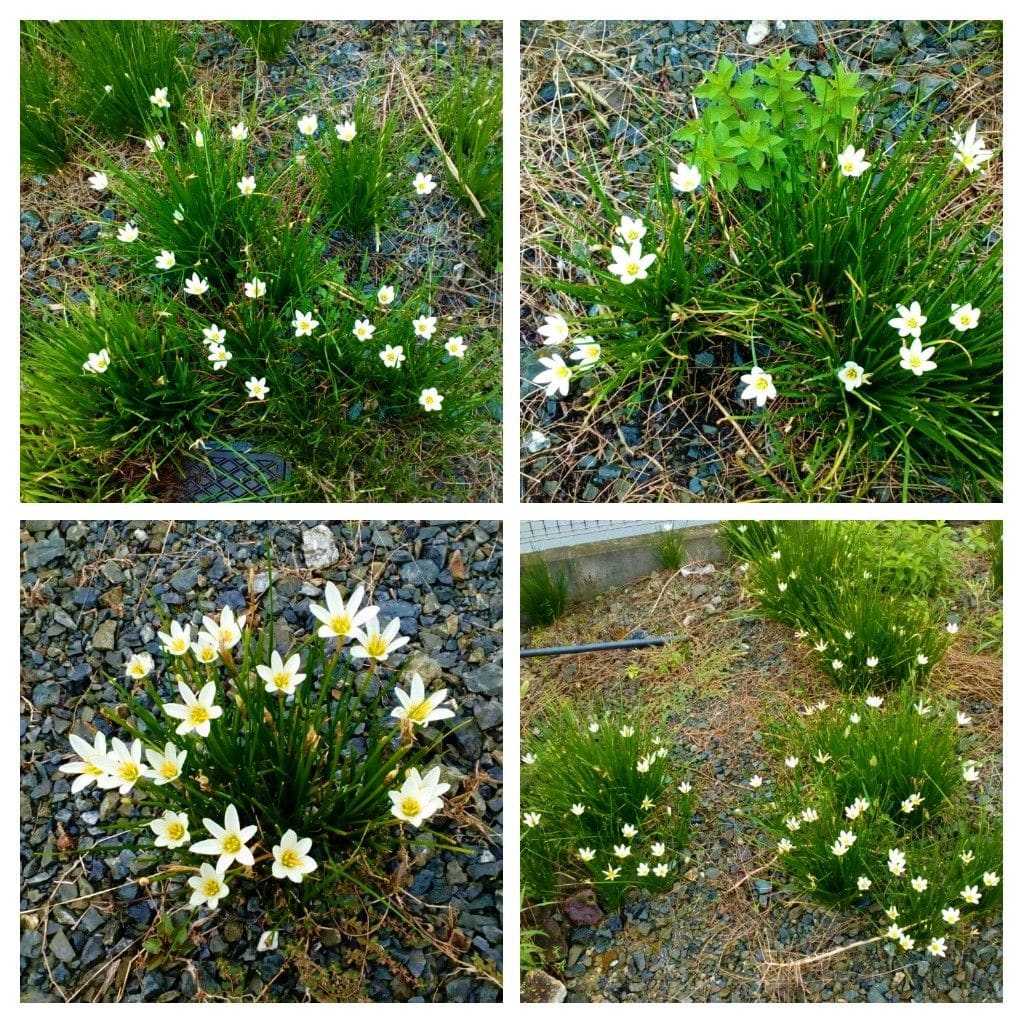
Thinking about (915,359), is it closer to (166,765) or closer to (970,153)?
(970,153)

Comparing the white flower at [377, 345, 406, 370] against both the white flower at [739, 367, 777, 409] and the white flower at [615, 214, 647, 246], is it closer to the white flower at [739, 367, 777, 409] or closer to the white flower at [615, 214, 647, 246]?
the white flower at [615, 214, 647, 246]

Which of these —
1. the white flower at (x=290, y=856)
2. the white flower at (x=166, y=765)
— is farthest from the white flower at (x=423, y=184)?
the white flower at (x=290, y=856)

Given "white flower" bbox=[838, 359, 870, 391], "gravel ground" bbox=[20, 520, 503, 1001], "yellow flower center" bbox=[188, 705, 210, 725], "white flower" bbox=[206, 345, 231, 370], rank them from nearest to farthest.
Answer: "yellow flower center" bbox=[188, 705, 210, 725]
"gravel ground" bbox=[20, 520, 503, 1001]
"white flower" bbox=[838, 359, 870, 391]
"white flower" bbox=[206, 345, 231, 370]

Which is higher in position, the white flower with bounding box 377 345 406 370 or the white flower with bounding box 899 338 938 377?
the white flower with bounding box 377 345 406 370

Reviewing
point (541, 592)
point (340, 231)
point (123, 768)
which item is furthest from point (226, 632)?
point (340, 231)

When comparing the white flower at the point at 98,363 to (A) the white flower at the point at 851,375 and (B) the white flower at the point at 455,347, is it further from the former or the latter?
(A) the white flower at the point at 851,375

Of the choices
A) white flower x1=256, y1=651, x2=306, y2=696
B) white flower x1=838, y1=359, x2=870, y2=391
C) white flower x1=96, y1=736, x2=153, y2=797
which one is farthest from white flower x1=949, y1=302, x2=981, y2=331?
white flower x1=96, y1=736, x2=153, y2=797
